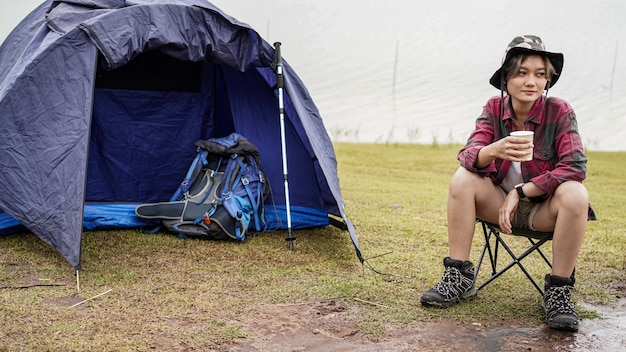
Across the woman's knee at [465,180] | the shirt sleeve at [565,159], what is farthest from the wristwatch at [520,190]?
the woman's knee at [465,180]

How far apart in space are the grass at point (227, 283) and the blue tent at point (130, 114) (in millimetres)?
229

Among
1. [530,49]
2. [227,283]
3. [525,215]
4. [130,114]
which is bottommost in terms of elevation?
[227,283]

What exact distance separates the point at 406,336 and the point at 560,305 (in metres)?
0.65

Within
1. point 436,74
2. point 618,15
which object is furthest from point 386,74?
point 618,15

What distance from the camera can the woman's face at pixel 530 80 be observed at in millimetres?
2918

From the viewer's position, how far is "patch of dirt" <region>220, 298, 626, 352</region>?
2.65m

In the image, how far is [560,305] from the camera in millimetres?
2871

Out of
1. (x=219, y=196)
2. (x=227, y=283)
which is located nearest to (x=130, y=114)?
(x=219, y=196)

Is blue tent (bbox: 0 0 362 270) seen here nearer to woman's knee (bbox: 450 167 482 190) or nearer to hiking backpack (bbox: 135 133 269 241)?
hiking backpack (bbox: 135 133 269 241)

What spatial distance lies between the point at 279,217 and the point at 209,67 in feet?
3.70

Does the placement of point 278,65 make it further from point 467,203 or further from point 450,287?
point 450,287

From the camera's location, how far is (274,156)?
15.5 ft

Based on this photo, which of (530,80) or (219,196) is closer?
(530,80)

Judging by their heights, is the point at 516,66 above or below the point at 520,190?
above
